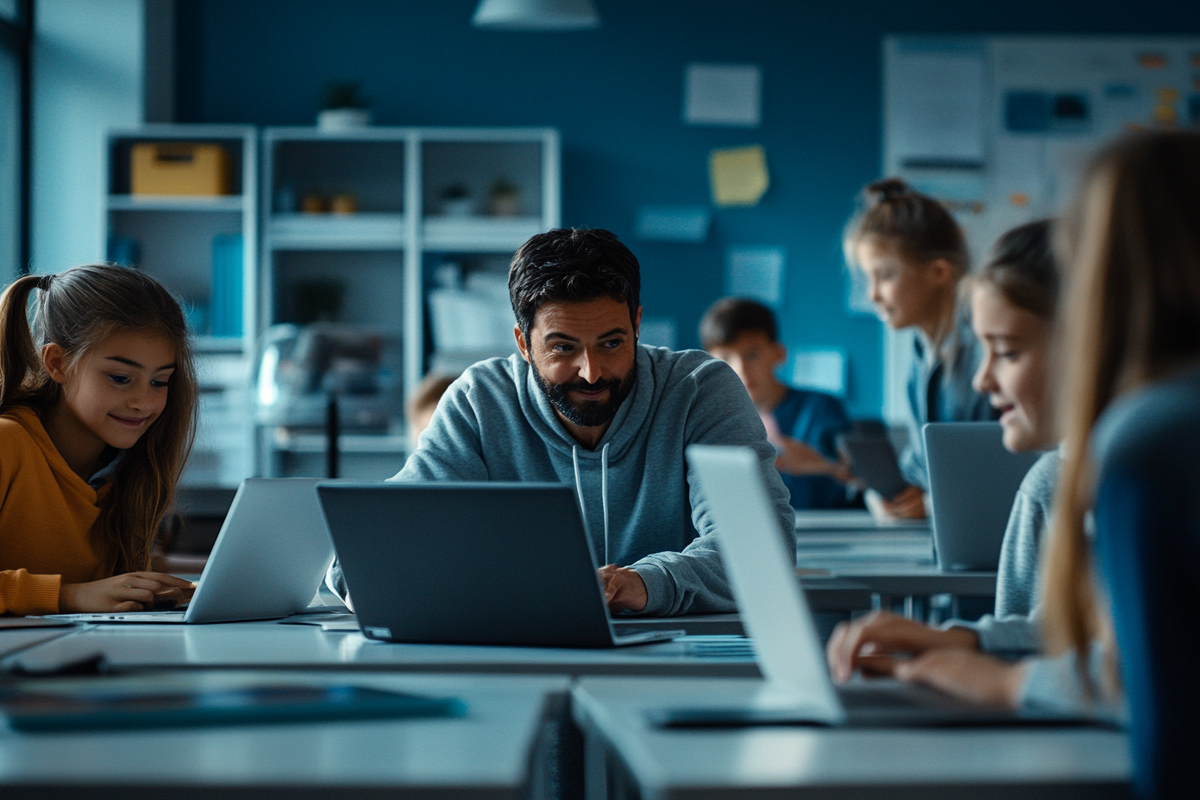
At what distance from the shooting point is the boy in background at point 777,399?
3.49 metres

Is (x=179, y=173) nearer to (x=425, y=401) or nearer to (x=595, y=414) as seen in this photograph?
(x=425, y=401)

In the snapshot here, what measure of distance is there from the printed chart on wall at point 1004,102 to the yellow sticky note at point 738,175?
1.67 ft

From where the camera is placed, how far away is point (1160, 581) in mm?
717

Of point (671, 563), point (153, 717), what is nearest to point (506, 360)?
point (671, 563)

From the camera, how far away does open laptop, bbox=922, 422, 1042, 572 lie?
1.94m

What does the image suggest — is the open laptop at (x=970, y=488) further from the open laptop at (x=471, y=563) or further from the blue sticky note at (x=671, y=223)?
the blue sticky note at (x=671, y=223)

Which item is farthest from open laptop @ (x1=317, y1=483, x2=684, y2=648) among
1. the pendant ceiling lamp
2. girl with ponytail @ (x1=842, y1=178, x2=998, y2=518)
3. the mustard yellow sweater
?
the pendant ceiling lamp

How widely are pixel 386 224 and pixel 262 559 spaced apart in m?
3.34

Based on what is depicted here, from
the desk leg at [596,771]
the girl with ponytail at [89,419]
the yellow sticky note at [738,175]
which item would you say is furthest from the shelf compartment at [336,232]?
the desk leg at [596,771]

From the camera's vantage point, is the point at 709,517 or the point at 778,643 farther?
the point at 709,517

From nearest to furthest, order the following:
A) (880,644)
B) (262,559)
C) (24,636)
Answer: (880,644) < (24,636) < (262,559)

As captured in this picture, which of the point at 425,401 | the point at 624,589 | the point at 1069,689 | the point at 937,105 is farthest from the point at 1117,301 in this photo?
the point at 937,105

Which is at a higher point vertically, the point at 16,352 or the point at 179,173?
the point at 179,173

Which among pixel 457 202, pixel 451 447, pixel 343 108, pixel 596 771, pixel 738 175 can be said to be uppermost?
pixel 343 108
